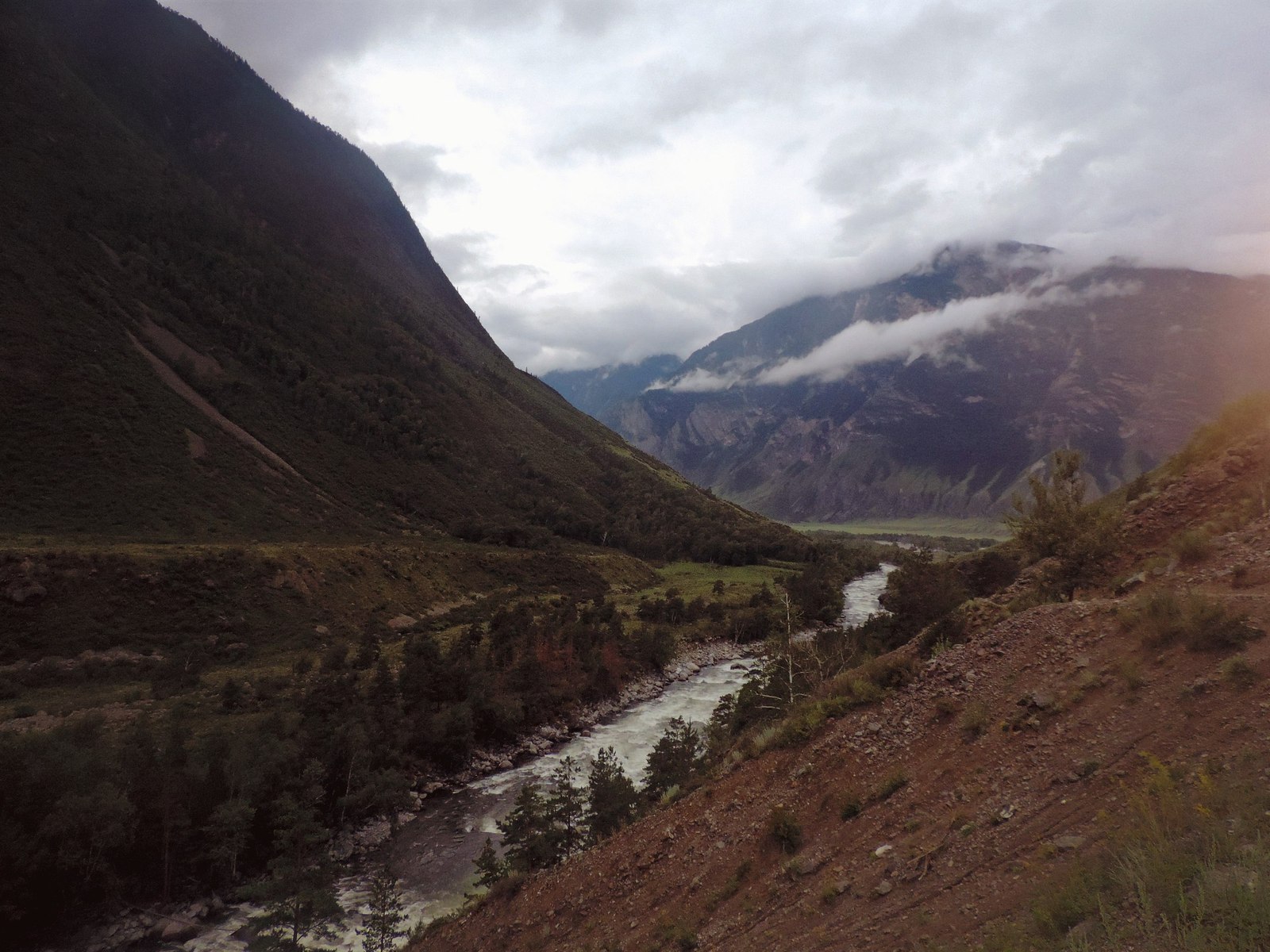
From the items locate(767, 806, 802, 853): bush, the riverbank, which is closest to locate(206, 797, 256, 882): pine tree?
the riverbank

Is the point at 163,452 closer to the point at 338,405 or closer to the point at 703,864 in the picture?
the point at 338,405

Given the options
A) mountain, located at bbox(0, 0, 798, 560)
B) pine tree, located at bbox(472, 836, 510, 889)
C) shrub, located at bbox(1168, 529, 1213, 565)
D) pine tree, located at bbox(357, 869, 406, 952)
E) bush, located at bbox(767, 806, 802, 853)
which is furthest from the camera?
mountain, located at bbox(0, 0, 798, 560)

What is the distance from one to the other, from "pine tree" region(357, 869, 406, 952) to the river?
54cm

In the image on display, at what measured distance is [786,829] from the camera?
13.1m

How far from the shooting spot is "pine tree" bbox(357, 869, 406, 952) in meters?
22.0

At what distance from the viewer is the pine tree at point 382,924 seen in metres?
22.0

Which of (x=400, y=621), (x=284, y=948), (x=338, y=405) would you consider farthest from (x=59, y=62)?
(x=284, y=948)

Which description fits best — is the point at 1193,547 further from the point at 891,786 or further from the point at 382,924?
the point at 382,924

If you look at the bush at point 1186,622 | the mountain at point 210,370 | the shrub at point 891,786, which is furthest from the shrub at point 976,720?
the mountain at point 210,370

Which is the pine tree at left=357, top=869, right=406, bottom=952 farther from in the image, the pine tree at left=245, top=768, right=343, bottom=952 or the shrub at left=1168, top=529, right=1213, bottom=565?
the shrub at left=1168, top=529, right=1213, bottom=565

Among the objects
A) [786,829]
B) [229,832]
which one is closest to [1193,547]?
[786,829]

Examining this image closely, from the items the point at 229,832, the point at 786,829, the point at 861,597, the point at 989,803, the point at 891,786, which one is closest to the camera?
the point at 989,803

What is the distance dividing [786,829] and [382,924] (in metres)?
17.0

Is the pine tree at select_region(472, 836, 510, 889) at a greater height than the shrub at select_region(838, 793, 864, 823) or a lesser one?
lesser
